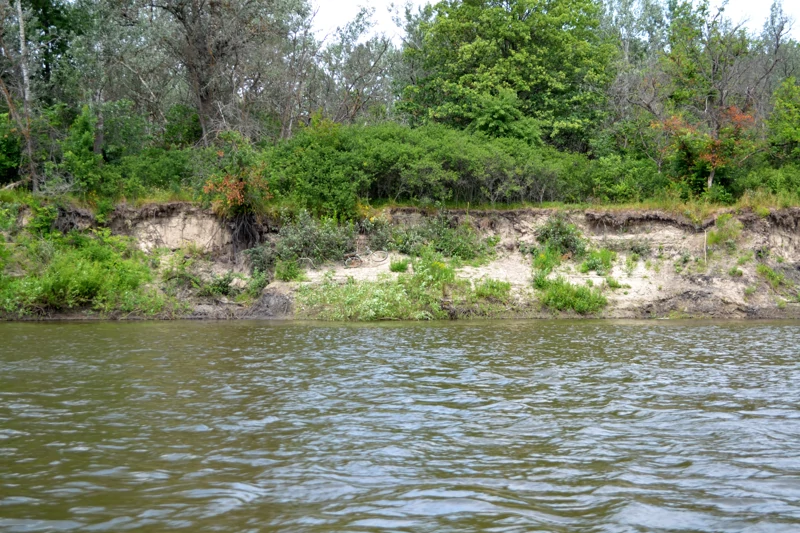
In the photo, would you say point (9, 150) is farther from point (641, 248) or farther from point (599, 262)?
point (641, 248)

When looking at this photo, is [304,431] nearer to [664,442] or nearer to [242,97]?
[664,442]

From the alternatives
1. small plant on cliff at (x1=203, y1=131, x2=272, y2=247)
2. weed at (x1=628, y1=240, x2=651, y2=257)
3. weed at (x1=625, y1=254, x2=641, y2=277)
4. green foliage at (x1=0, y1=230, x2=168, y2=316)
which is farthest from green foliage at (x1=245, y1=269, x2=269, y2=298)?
weed at (x1=628, y1=240, x2=651, y2=257)

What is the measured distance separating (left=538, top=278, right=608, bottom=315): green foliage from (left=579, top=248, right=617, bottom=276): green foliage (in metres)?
2.14

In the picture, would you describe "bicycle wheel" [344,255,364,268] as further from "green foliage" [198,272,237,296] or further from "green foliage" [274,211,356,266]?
"green foliage" [198,272,237,296]

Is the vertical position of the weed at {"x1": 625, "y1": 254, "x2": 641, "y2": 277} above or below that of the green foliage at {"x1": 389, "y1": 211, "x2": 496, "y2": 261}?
below

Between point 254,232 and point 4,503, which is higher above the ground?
point 254,232

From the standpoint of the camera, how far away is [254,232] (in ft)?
99.6

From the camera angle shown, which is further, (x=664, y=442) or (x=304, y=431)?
(x=304, y=431)

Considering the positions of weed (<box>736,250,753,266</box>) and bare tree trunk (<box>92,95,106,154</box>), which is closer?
weed (<box>736,250,753,266</box>)

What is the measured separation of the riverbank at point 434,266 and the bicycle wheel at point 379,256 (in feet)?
0.34

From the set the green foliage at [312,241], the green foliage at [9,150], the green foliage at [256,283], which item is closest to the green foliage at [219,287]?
the green foliage at [256,283]

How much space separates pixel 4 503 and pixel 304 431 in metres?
3.43

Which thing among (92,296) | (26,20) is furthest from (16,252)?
(26,20)

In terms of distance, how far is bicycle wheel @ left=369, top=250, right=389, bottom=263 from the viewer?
29.6 m
